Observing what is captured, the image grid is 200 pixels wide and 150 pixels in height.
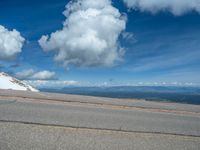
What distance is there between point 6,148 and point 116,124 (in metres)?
4.23

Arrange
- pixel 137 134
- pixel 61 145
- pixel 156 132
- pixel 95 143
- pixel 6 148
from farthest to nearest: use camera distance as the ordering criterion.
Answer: pixel 156 132 < pixel 137 134 < pixel 95 143 < pixel 61 145 < pixel 6 148

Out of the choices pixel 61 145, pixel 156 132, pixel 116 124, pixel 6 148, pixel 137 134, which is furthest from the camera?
pixel 116 124

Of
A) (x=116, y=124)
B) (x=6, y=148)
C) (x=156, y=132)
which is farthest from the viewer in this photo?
(x=116, y=124)

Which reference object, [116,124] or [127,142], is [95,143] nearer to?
[127,142]

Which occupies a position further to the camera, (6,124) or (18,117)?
(18,117)

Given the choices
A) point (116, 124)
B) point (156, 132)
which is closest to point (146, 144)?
point (156, 132)

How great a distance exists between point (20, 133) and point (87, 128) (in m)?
1.94

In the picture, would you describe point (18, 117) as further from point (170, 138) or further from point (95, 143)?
point (170, 138)

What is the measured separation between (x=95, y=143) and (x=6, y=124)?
2366 millimetres

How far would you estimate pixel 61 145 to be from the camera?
5969mm

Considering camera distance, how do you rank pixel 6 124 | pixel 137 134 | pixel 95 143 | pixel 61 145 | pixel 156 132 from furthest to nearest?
pixel 156 132 < pixel 137 134 < pixel 6 124 < pixel 95 143 < pixel 61 145

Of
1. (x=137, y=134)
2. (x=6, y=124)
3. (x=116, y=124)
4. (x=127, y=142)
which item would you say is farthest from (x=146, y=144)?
(x=6, y=124)

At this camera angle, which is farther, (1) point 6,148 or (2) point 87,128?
(2) point 87,128

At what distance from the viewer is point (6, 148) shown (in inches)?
217
